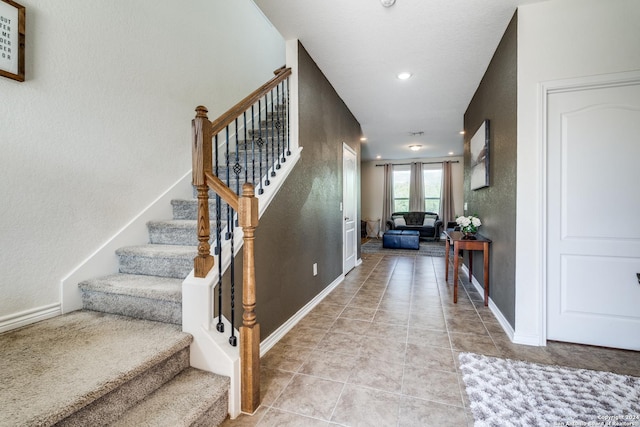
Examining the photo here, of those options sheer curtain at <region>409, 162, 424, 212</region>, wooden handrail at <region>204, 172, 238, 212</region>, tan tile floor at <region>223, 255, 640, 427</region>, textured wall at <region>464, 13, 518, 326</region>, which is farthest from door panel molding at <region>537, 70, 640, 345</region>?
sheer curtain at <region>409, 162, 424, 212</region>

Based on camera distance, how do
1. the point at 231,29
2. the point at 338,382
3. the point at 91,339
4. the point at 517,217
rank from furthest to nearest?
the point at 231,29 < the point at 517,217 < the point at 338,382 < the point at 91,339

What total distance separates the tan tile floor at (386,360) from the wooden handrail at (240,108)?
165 cm

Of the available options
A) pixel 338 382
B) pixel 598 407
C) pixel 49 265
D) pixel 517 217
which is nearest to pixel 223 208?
pixel 49 265

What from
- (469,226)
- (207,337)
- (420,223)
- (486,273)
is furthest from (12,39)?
(420,223)

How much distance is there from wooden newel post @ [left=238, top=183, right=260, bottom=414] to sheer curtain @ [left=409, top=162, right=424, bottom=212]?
30.3ft

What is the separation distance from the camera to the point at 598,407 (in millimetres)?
1563

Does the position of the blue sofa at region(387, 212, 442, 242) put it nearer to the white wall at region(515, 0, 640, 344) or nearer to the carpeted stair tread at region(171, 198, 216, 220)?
the white wall at region(515, 0, 640, 344)

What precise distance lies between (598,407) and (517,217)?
1289 millimetres

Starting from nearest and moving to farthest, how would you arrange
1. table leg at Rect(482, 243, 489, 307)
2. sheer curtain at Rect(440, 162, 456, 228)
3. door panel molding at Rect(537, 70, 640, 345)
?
door panel molding at Rect(537, 70, 640, 345)
table leg at Rect(482, 243, 489, 307)
sheer curtain at Rect(440, 162, 456, 228)

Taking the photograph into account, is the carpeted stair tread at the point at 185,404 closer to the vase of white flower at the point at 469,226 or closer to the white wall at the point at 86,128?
the white wall at the point at 86,128

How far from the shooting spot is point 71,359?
4.46 ft

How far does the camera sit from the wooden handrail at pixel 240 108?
1.81m

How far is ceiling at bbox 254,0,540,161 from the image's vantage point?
2365 mm

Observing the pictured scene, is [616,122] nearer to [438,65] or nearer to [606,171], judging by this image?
[606,171]
